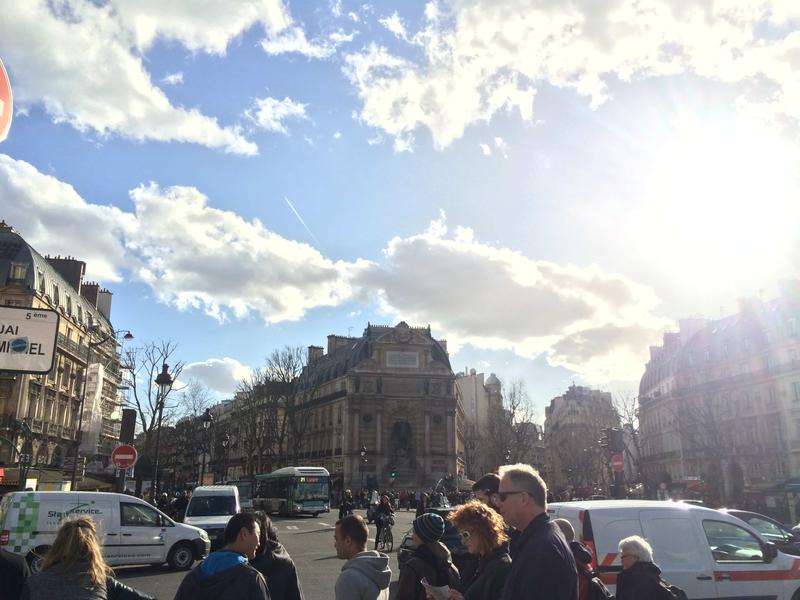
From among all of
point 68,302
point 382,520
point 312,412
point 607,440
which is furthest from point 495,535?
point 312,412

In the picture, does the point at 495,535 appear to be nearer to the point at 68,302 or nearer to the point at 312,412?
the point at 68,302

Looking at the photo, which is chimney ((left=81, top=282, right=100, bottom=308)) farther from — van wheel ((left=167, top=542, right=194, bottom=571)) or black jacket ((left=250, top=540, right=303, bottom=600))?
black jacket ((left=250, top=540, right=303, bottom=600))

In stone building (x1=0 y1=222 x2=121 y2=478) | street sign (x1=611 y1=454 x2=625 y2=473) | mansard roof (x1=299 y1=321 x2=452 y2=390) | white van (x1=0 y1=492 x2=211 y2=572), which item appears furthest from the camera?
mansard roof (x1=299 y1=321 x2=452 y2=390)

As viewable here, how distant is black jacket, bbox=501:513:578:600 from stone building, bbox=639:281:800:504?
44.9m

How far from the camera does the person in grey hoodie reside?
4.16 meters

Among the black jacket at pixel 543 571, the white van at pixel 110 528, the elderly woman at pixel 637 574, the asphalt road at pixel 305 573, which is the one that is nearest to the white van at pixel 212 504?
the asphalt road at pixel 305 573

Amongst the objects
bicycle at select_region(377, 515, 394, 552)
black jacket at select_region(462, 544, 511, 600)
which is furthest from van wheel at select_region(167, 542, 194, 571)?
black jacket at select_region(462, 544, 511, 600)

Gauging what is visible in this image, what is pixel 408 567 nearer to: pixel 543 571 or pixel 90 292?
pixel 543 571

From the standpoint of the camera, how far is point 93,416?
44.4m

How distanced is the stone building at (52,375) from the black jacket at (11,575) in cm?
3550

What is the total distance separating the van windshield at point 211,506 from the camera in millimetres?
20281

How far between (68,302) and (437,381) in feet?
131

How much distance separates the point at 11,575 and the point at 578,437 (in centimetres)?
10380

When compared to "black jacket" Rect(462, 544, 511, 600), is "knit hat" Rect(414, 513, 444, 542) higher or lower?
higher
